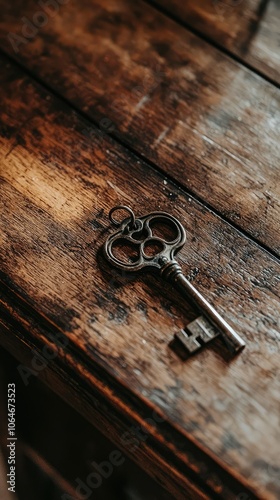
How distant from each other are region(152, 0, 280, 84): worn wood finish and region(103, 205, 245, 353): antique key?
0.48 metres

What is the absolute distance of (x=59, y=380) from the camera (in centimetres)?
97

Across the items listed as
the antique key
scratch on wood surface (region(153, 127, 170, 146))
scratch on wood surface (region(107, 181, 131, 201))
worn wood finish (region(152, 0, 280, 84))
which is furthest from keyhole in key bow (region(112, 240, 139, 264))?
worn wood finish (region(152, 0, 280, 84))

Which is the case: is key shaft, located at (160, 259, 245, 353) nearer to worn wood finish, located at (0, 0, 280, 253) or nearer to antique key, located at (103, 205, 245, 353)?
antique key, located at (103, 205, 245, 353)

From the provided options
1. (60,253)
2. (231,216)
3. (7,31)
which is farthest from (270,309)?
(7,31)

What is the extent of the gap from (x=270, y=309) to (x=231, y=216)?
197mm

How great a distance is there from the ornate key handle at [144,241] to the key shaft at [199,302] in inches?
0.7

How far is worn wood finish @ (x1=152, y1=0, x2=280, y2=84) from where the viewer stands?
3.92 ft

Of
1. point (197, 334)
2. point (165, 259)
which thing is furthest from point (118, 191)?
point (197, 334)

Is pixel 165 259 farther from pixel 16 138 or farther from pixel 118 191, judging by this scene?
pixel 16 138

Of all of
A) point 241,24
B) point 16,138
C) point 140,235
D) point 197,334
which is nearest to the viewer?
point 197,334

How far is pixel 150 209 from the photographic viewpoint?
3.31 feet

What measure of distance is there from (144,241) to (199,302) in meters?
0.15

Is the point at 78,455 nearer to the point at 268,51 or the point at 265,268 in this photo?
the point at 265,268

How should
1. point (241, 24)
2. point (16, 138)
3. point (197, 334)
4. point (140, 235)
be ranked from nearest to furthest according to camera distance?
point (197, 334), point (140, 235), point (16, 138), point (241, 24)
